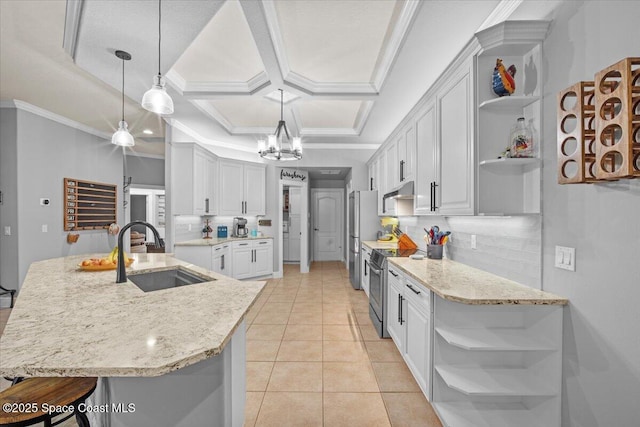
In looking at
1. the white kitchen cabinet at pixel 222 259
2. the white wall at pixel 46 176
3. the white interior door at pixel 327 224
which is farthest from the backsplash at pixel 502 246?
the white wall at pixel 46 176

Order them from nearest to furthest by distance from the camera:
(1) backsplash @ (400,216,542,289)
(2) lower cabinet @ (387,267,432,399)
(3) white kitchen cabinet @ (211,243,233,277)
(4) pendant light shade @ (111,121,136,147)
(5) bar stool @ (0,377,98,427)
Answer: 1. (5) bar stool @ (0,377,98,427)
2. (1) backsplash @ (400,216,542,289)
3. (2) lower cabinet @ (387,267,432,399)
4. (4) pendant light shade @ (111,121,136,147)
5. (3) white kitchen cabinet @ (211,243,233,277)

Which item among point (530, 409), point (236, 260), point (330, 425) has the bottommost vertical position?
point (330, 425)

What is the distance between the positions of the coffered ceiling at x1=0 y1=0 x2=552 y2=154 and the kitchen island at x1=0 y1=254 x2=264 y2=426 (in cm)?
189

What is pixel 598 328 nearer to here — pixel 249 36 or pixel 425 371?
pixel 425 371

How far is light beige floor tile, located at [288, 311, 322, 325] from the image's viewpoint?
347 cm

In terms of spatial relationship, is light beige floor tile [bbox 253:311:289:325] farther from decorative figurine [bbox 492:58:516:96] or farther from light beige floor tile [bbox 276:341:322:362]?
decorative figurine [bbox 492:58:516:96]

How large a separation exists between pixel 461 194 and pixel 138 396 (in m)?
2.14

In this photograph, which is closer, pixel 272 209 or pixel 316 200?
pixel 272 209

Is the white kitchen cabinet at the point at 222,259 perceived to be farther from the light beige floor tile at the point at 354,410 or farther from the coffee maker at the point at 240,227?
the light beige floor tile at the point at 354,410

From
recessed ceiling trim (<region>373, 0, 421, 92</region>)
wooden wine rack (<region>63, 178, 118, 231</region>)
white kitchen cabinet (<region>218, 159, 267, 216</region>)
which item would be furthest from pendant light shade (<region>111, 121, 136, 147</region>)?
wooden wine rack (<region>63, 178, 118, 231</region>)

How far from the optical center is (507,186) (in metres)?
1.85

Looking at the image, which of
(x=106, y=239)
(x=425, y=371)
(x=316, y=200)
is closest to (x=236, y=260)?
(x=106, y=239)

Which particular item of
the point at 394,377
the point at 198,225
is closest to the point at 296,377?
the point at 394,377

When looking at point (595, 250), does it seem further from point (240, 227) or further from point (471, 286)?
point (240, 227)
